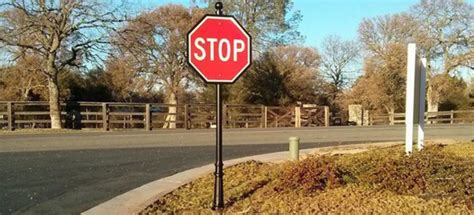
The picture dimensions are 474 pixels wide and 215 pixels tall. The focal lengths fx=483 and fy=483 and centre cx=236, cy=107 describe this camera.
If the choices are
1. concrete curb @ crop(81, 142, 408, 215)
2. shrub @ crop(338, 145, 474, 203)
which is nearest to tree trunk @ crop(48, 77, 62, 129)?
concrete curb @ crop(81, 142, 408, 215)

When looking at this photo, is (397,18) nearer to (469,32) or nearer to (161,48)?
(469,32)

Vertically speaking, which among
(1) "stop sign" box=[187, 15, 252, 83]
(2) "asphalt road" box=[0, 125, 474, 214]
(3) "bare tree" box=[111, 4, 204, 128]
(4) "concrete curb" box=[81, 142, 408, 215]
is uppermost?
(3) "bare tree" box=[111, 4, 204, 128]

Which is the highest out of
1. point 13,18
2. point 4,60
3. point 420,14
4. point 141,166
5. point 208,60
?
point 420,14

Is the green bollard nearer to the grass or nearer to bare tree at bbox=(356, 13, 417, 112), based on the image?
the grass

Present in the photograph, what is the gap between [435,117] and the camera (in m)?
40.8

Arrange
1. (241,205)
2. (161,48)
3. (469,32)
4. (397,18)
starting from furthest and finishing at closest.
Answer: (397,18)
(469,32)
(161,48)
(241,205)

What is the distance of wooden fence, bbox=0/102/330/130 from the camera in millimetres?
23578

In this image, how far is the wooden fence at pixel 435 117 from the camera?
4016 cm

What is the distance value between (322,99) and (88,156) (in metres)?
36.8

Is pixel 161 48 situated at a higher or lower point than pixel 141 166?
higher

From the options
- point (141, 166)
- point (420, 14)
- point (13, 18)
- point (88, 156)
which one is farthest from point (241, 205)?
point (420, 14)

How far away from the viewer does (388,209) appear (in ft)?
18.1

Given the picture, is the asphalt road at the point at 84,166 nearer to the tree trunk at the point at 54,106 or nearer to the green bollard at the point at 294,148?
the green bollard at the point at 294,148

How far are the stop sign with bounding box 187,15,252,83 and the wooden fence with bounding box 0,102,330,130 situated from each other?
18046 mm
